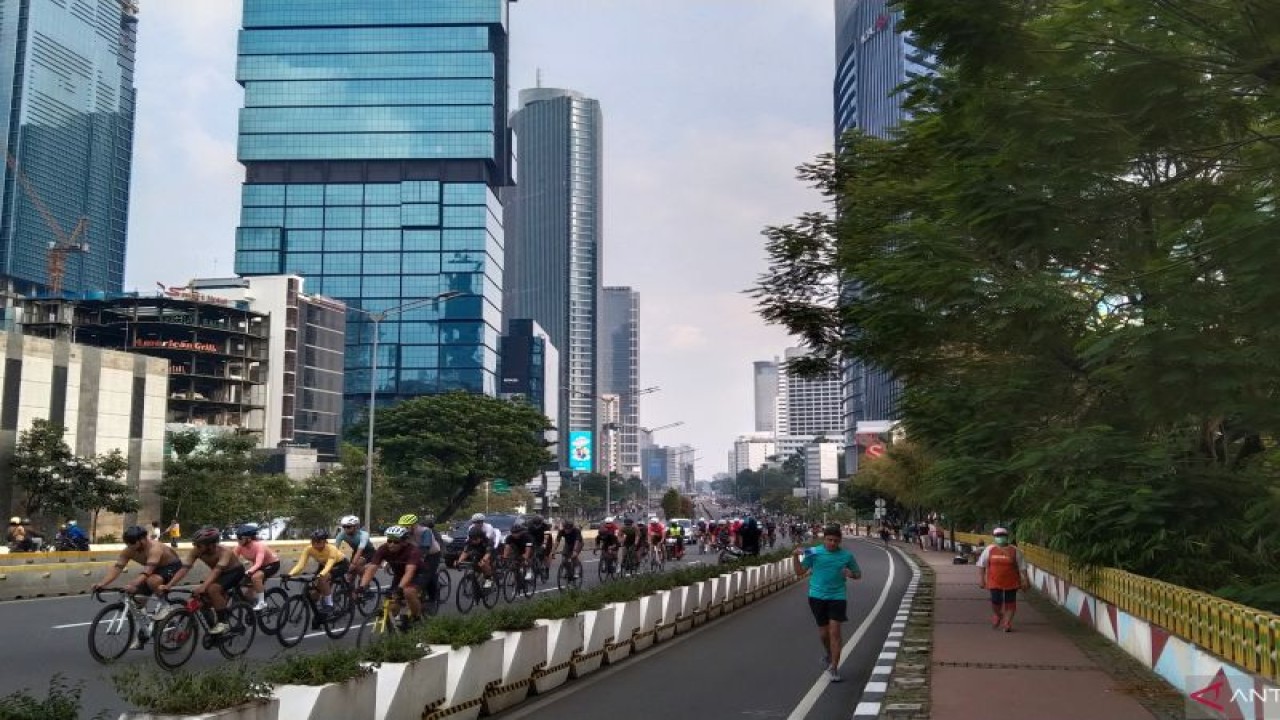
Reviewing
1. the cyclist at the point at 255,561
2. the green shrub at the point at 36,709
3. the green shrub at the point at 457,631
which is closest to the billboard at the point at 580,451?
the cyclist at the point at 255,561

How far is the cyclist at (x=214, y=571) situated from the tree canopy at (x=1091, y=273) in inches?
417

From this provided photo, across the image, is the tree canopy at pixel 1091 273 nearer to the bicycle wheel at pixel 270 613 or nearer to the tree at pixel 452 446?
the bicycle wheel at pixel 270 613

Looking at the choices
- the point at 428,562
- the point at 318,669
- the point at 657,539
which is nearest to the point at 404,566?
the point at 428,562

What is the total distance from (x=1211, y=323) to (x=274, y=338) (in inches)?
4453

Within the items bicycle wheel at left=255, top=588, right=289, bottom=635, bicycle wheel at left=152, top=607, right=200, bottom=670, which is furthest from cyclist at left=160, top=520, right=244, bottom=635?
bicycle wheel at left=255, top=588, right=289, bottom=635

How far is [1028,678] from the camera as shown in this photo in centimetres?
1245

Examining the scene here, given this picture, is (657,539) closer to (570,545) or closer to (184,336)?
(570,545)

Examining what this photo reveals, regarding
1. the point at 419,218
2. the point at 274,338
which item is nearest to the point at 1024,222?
the point at 274,338

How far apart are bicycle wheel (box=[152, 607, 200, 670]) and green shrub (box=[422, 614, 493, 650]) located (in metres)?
4.34

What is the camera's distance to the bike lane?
10477mm

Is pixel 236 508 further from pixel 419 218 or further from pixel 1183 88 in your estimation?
pixel 419 218

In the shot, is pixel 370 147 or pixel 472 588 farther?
pixel 370 147

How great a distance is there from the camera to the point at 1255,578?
15.8 m

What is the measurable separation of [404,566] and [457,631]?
392 centimetres
